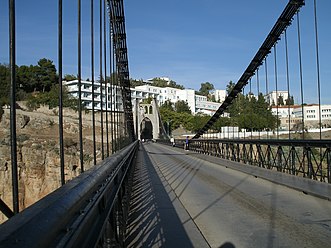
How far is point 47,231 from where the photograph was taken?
57.0 inches

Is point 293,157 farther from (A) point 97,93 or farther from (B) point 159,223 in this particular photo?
(B) point 159,223

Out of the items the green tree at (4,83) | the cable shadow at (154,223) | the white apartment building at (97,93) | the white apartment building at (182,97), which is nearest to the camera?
the green tree at (4,83)

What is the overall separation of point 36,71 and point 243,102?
117ft

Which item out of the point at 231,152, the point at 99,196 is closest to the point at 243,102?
the point at 231,152

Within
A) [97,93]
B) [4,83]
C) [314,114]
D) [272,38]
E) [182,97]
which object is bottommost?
[4,83]

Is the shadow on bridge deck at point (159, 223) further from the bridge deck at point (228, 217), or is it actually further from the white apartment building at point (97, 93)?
the white apartment building at point (97, 93)

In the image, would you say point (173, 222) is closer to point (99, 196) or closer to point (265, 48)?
point (99, 196)

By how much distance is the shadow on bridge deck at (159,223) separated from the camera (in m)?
5.34

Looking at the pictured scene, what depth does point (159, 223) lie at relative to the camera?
6.53 metres

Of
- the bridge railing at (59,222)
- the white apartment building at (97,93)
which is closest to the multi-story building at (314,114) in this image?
the white apartment building at (97,93)

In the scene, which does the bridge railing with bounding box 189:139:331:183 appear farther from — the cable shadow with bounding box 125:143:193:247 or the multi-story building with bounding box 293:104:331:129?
the multi-story building with bounding box 293:104:331:129

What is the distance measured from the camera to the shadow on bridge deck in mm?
5344

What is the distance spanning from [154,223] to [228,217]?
1.33 m

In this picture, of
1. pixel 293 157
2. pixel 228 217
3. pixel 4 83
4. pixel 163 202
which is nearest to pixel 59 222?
pixel 4 83
